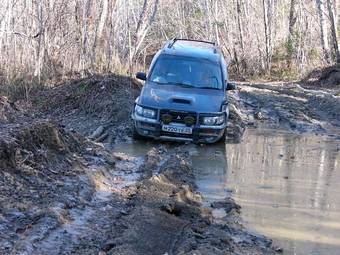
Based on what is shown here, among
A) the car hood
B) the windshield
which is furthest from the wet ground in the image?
the windshield

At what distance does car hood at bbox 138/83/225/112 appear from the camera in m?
12.3

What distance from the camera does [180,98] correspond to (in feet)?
40.8

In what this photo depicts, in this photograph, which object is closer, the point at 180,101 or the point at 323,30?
the point at 180,101

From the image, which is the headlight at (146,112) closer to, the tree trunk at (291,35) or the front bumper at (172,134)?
the front bumper at (172,134)

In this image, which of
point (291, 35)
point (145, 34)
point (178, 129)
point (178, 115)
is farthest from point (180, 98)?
point (291, 35)

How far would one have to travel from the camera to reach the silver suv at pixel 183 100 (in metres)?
12.3

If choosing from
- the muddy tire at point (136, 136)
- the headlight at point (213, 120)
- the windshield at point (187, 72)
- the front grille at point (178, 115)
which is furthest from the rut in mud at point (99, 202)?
the windshield at point (187, 72)

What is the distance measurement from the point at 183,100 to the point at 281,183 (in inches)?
133

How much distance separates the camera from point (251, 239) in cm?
696

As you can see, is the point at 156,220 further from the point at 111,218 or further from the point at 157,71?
the point at 157,71

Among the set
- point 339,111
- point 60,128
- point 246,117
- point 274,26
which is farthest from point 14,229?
point 274,26

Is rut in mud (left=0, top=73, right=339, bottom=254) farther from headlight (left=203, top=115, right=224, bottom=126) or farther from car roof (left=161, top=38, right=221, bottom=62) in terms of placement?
car roof (left=161, top=38, right=221, bottom=62)

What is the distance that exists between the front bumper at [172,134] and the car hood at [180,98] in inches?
13.5

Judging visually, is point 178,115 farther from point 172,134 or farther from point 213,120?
point 213,120
